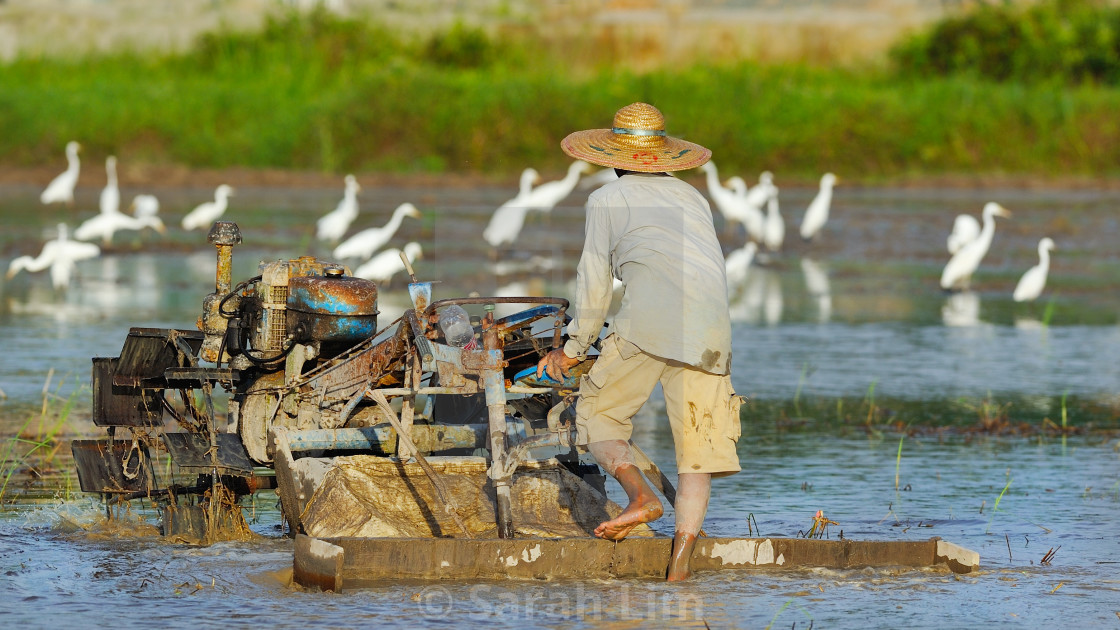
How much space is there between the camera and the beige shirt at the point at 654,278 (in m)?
5.28

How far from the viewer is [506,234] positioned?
17.6 m

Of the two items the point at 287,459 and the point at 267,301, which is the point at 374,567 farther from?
the point at 267,301

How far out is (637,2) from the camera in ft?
124

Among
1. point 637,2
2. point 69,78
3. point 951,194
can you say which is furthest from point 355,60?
point 951,194

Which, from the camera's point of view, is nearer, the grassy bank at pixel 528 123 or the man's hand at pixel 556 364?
the man's hand at pixel 556 364

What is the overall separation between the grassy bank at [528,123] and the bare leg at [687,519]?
2135 centimetres

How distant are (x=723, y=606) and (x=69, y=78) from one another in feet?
91.0

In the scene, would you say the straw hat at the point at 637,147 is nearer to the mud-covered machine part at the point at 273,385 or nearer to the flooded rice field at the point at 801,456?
the mud-covered machine part at the point at 273,385

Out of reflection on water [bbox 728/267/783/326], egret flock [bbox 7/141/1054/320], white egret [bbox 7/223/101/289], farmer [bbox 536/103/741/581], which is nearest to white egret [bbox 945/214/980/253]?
egret flock [bbox 7/141/1054/320]

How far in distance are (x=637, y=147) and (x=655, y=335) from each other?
2.20 ft

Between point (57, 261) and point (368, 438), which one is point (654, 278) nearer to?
point (368, 438)

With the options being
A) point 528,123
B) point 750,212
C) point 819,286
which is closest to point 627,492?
point 819,286

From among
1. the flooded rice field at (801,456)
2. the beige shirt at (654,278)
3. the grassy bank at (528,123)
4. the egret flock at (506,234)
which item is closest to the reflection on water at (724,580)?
the flooded rice field at (801,456)

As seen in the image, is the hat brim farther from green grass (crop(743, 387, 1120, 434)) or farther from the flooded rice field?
green grass (crop(743, 387, 1120, 434))
